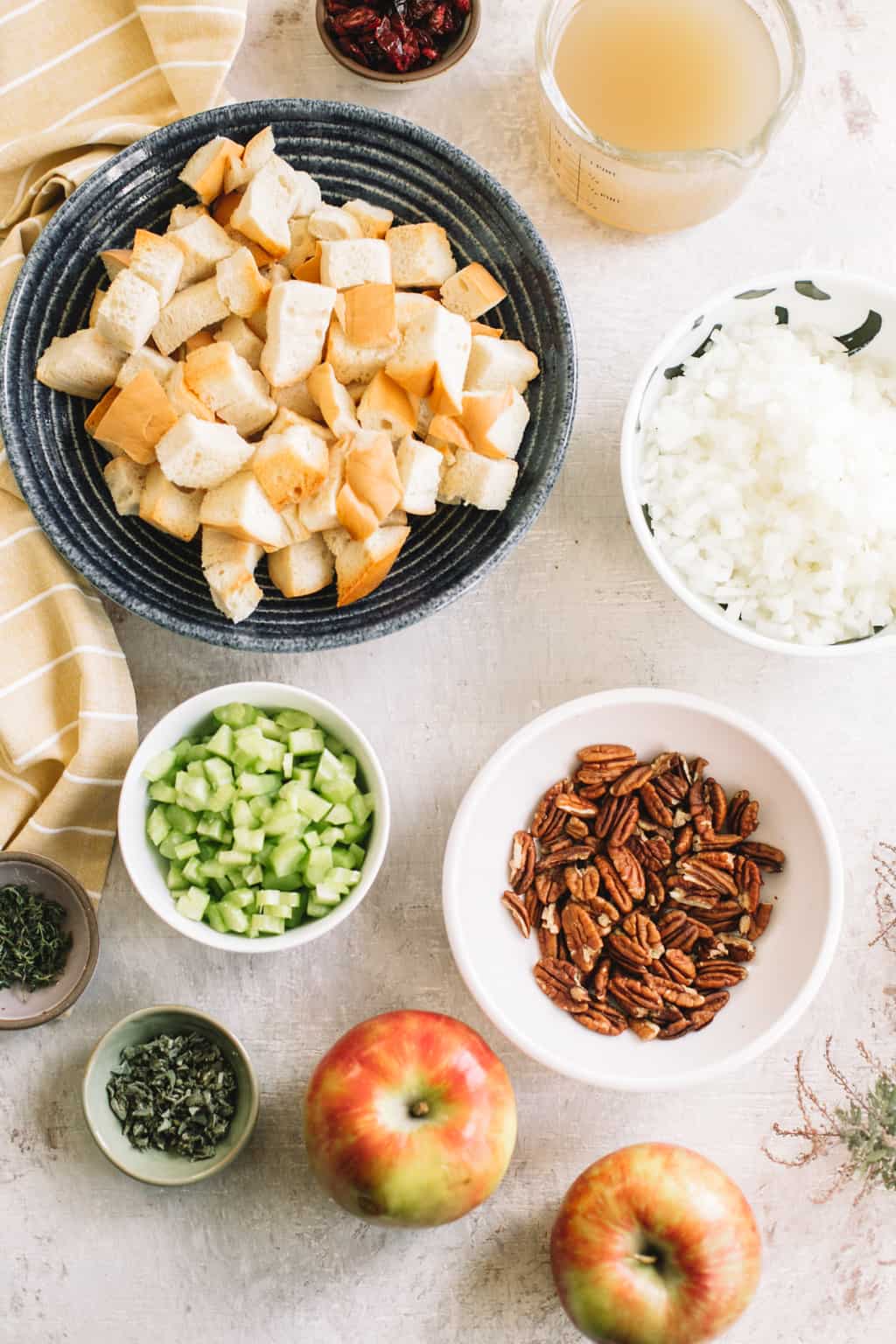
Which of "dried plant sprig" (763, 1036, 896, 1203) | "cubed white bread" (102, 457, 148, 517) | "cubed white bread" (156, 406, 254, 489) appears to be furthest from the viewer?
"dried plant sprig" (763, 1036, 896, 1203)

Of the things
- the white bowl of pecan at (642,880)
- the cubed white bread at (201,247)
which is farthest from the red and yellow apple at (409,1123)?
the cubed white bread at (201,247)

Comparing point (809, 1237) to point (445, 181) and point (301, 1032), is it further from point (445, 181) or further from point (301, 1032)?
point (445, 181)

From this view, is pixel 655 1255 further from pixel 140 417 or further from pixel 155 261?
pixel 155 261

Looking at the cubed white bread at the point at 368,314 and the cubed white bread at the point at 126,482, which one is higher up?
the cubed white bread at the point at 368,314

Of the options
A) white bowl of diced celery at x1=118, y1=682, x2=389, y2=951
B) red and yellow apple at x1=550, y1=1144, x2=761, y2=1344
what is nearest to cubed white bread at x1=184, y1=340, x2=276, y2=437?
white bowl of diced celery at x1=118, y1=682, x2=389, y2=951

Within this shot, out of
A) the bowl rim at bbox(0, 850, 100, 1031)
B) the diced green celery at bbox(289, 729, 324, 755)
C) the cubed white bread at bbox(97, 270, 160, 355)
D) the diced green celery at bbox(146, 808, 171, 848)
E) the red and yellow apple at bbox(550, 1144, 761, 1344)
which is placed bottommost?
the red and yellow apple at bbox(550, 1144, 761, 1344)

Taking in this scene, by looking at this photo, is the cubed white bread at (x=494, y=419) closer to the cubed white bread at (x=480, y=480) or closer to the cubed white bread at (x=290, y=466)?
the cubed white bread at (x=480, y=480)

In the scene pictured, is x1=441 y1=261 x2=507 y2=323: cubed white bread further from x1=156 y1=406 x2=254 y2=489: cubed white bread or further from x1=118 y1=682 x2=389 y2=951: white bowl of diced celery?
x1=118 y1=682 x2=389 y2=951: white bowl of diced celery
